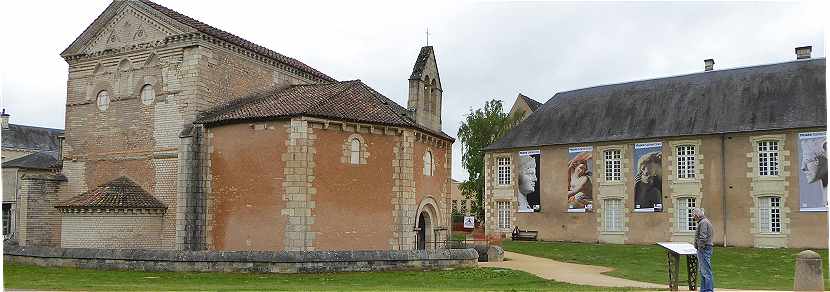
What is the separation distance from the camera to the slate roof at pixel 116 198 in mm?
27438

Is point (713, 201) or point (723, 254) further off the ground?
point (713, 201)

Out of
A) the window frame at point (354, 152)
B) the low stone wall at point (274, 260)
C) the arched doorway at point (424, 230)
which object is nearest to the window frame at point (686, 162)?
the arched doorway at point (424, 230)

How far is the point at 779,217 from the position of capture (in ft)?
126

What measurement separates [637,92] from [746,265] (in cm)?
1870

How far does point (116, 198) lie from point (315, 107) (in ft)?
27.3

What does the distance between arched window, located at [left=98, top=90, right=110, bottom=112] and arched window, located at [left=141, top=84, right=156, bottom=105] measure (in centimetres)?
194

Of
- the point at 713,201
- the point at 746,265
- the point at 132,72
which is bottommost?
the point at 746,265

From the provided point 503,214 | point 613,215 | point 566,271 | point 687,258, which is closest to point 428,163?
point 566,271

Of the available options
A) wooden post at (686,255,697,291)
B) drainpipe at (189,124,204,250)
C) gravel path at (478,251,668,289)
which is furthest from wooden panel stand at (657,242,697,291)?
drainpipe at (189,124,204,250)

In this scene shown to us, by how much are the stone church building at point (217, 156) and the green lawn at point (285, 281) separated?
3.43m

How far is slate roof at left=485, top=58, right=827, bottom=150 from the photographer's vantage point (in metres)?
39.0

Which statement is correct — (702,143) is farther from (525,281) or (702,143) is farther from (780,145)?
(525,281)

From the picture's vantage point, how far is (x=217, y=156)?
27297 millimetres

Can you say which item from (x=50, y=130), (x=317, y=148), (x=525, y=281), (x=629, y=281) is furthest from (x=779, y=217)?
(x=50, y=130)
